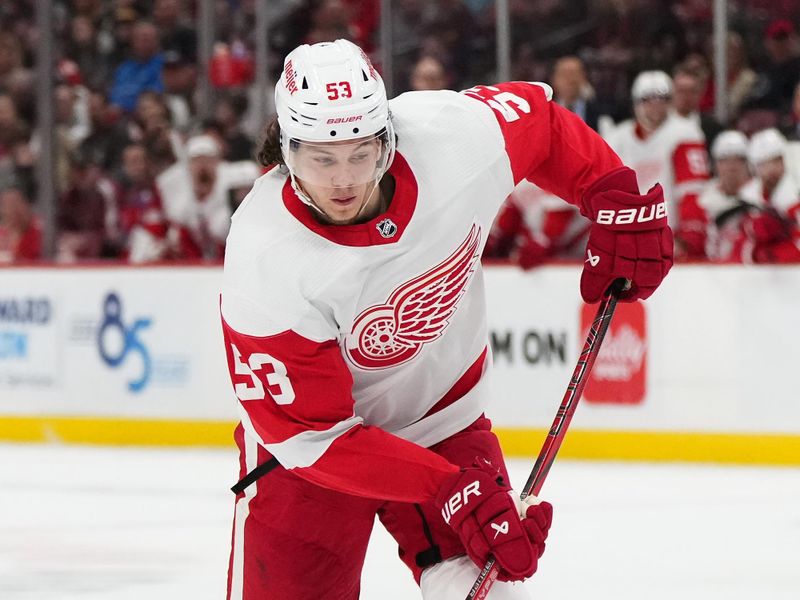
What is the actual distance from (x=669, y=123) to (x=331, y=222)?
3.64 meters

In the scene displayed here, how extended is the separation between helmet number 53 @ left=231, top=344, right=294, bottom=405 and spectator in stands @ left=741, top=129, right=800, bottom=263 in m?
3.36

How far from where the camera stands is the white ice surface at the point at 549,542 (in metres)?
3.62

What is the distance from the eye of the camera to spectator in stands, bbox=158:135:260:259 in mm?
6469

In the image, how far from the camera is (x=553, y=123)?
269cm

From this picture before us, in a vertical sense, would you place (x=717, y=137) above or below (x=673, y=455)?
above

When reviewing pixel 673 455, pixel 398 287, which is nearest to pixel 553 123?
pixel 398 287

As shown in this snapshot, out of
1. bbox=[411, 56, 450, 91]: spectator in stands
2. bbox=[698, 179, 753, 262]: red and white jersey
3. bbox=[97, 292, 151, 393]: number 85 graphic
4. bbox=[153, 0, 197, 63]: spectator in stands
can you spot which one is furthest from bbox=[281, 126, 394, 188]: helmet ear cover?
bbox=[153, 0, 197, 63]: spectator in stands

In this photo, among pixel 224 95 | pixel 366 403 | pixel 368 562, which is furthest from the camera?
pixel 224 95

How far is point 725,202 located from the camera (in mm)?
5539

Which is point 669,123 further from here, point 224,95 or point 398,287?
point 398,287

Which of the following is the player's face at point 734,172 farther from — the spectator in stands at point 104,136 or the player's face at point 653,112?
the spectator in stands at point 104,136

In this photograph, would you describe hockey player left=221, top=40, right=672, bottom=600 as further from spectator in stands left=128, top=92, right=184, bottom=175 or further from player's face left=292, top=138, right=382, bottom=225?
spectator in stands left=128, top=92, right=184, bottom=175

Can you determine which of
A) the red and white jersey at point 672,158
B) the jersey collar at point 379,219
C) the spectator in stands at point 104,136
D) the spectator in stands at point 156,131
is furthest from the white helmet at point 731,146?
the jersey collar at point 379,219

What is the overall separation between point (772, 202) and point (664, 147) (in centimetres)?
51
